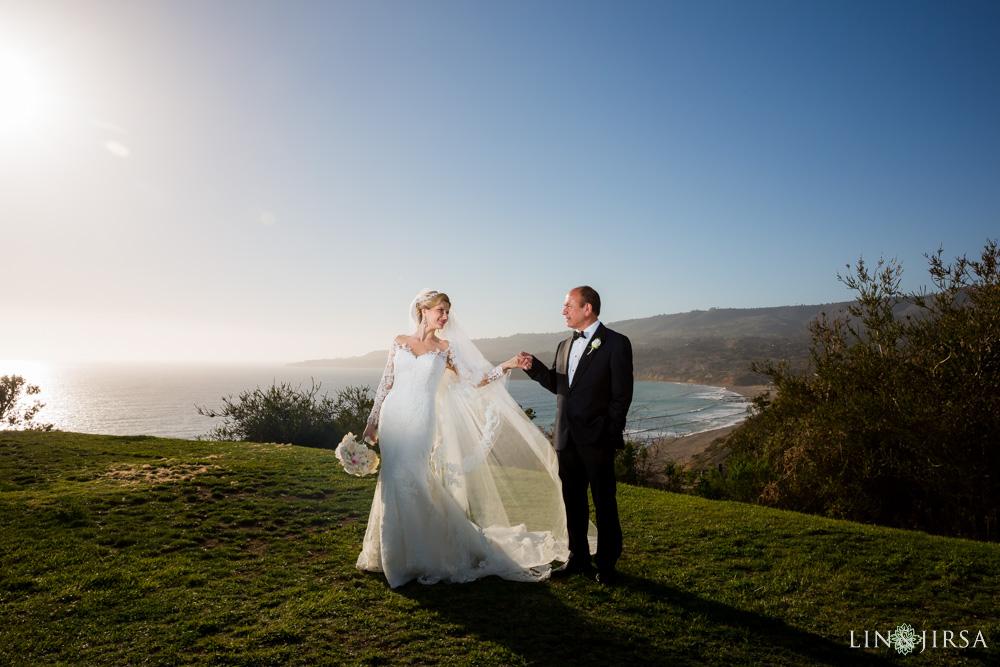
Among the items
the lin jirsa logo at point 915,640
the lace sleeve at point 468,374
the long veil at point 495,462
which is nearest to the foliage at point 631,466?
the long veil at point 495,462

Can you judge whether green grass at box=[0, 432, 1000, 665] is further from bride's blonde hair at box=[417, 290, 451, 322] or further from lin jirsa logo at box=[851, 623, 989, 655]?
bride's blonde hair at box=[417, 290, 451, 322]

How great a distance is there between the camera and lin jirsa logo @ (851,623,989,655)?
13.3ft

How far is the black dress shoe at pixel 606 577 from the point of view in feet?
17.0

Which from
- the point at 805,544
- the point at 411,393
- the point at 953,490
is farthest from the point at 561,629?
the point at 953,490

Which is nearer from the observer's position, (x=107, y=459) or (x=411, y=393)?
(x=411, y=393)

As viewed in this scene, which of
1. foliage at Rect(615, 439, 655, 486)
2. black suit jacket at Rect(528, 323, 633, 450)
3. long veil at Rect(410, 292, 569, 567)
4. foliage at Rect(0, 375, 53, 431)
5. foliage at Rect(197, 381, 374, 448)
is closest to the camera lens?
black suit jacket at Rect(528, 323, 633, 450)

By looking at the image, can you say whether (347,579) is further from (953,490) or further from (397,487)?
(953,490)

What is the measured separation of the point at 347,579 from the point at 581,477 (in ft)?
8.69

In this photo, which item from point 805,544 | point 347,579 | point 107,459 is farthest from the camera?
point 107,459

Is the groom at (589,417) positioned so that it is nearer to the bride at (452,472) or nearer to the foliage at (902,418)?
the bride at (452,472)

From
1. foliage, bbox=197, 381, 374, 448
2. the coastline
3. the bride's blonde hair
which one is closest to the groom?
the bride's blonde hair

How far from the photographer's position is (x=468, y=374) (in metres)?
6.02

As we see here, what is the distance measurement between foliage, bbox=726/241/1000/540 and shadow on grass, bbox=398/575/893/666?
22.0 feet

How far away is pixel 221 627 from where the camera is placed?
4309mm
